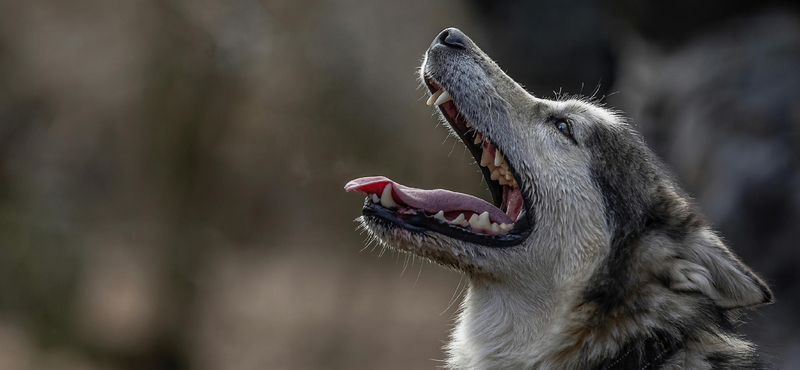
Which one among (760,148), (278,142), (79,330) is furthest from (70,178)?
(760,148)

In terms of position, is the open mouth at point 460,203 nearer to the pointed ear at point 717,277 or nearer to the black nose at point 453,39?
the black nose at point 453,39

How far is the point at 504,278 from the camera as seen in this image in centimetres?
287

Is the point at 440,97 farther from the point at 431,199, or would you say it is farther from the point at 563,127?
the point at 563,127

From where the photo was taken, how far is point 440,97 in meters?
3.26

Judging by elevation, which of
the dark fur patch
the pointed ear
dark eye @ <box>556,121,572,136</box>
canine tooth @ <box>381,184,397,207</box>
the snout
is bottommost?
the dark fur patch

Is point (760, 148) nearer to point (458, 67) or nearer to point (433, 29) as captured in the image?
point (433, 29)

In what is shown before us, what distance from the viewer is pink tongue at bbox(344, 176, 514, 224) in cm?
307

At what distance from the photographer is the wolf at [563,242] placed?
2510mm

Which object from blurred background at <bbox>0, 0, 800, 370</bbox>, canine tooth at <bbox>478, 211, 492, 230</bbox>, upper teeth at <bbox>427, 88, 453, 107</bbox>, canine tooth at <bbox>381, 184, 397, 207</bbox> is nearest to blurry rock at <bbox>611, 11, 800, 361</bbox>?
blurred background at <bbox>0, 0, 800, 370</bbox>

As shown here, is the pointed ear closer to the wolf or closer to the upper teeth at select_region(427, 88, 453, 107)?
the wolf

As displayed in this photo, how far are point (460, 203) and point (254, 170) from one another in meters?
3.26

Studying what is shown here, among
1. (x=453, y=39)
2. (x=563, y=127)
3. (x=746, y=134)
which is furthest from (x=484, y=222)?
(x=746, y=134)

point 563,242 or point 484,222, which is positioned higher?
point 484,222

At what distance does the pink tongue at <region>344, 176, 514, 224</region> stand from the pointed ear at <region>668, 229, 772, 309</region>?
84 centimetres
